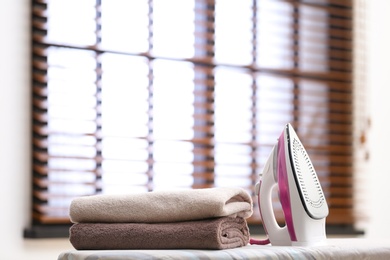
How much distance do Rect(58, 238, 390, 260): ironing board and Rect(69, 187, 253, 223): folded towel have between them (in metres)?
0.06

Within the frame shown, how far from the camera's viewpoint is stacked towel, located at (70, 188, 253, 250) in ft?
3.67

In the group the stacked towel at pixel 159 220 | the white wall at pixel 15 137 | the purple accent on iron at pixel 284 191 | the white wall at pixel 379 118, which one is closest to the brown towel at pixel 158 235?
the stacked towel at pixel 159 220

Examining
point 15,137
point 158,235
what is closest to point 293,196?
point 158,235

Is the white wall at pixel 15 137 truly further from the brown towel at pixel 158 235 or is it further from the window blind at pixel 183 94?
the brown towel at pixel 158 235

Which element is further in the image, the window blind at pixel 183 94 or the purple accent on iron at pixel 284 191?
the window blind at pixel 183 94

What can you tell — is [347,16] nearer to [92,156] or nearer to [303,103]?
[303,103]

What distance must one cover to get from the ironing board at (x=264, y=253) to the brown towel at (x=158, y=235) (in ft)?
0.07

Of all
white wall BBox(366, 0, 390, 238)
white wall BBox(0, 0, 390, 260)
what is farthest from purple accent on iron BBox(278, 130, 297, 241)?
white wall BBox(366, 0, 390, 238)

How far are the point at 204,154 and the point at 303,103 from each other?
0.56 meters

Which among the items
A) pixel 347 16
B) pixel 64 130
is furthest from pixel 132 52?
pixel 347 16

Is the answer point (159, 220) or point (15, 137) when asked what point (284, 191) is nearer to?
point (159, 220)

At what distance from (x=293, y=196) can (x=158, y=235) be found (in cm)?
25

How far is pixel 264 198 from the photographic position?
129 cm

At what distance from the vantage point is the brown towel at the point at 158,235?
1.11 metres
